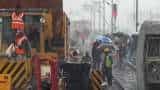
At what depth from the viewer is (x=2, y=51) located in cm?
1166

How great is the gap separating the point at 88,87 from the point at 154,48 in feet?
17.0

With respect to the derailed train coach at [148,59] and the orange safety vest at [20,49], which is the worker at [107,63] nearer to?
the orange safety vest at [20,49]

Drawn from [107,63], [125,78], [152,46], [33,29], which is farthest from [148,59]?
[125,78]

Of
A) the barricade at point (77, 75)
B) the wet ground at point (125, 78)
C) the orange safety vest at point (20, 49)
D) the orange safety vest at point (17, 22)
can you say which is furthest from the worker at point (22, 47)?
the wet ground at point (125, 78)

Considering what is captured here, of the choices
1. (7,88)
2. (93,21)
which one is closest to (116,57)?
(7,88)

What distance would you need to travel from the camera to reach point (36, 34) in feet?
38.8

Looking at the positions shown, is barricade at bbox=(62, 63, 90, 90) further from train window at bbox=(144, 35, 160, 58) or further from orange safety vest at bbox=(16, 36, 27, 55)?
train window at bbox=(144, 35, 160, 58)

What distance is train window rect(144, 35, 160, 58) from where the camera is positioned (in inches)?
249

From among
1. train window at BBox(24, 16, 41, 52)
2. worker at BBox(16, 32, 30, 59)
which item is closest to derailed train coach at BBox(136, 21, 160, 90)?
worker at BBox(16, 32, 30, 59)

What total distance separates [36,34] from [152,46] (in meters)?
5.77

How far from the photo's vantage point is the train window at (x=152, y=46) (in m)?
6.32

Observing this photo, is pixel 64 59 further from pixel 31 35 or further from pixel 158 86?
pixel 158 86

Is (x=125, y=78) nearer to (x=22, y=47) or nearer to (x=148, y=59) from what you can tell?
(x=22, y=47)

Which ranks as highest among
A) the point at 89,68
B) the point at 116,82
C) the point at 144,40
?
the point at 144,40
